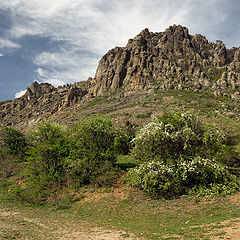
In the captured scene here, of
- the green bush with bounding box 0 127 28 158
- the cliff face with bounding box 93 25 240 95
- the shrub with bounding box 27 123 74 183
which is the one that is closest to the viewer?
the shrub with bounding box 27 123 74 183

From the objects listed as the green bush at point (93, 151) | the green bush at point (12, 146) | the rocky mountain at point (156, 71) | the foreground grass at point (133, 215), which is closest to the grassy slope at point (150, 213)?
the foreground grass at point (133, 215)

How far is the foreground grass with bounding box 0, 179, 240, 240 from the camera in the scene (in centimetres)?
1170

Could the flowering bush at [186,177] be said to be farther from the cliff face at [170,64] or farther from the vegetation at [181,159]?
the cliff face at [170,64]

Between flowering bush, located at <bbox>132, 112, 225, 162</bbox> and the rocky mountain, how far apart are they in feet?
305

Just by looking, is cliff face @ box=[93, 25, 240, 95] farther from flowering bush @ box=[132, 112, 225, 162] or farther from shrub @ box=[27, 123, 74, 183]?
shrub @ box=[27, 123, 74, 183]

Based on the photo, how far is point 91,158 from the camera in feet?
77.7

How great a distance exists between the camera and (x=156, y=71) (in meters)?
140

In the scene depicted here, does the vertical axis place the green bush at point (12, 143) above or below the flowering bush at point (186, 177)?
above

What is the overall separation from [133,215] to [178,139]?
29.5ft

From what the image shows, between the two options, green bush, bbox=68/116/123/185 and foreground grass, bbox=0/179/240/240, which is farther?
green bush, bbox=68/116/123/185

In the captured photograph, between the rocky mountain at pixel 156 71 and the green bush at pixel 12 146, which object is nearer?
the green bush at pixel 12 146

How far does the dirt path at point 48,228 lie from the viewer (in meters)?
11.7

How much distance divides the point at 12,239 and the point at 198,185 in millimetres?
16344

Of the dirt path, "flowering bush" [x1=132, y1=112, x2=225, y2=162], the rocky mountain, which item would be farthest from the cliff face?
the dirt path
